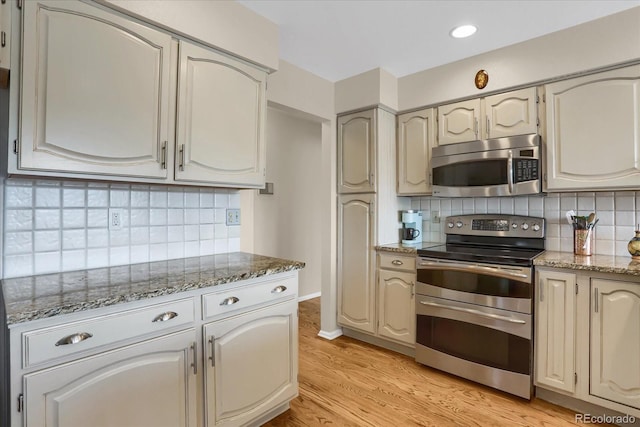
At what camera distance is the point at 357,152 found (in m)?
2.89

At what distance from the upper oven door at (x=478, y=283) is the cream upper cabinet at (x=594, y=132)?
702 mm

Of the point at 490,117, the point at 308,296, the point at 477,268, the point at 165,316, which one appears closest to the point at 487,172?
the point at 490,117

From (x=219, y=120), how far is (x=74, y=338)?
1.22 metres

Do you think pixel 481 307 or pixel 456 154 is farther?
pixel 456 154

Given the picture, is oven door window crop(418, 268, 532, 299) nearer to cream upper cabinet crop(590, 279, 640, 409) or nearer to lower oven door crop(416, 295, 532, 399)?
lower oven door crop(416, 295, 532, 399)

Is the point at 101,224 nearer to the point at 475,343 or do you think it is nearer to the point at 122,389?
the point at 122,389

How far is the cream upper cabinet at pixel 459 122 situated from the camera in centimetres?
251

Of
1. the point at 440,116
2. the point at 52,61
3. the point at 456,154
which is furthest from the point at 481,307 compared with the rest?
the point at 52,61

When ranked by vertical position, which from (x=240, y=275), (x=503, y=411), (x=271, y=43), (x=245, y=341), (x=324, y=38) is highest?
(x=324, y=38)

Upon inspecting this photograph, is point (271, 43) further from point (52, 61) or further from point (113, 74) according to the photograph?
point (52, 61)

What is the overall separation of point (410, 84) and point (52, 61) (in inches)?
97.3

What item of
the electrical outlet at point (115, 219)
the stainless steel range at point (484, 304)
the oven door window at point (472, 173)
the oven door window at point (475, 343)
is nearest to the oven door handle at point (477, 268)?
the stainless steel range at point (484, 304)

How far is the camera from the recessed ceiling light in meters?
2.09

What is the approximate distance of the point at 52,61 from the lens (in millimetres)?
1286
